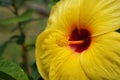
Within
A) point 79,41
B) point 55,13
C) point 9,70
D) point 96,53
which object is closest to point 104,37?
point 96,53

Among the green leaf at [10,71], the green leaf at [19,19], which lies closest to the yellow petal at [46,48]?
the green leaf at [10,71]

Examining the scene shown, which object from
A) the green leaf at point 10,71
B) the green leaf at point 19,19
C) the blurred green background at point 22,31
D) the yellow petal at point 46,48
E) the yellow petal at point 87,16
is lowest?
the blurred green background at point 22,31

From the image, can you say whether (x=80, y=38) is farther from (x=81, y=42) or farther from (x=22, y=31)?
(x=22, y=31)

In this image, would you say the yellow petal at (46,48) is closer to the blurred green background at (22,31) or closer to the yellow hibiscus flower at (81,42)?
the yellow hibiscus flower at (81,42)

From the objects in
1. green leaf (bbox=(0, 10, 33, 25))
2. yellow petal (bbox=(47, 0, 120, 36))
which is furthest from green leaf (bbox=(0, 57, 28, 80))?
green leaf (bbox=(0, 10, 33, 25))

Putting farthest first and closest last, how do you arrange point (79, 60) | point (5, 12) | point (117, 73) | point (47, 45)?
point (5, 12)
point (47, 45)
point (79, 60)
point (117, 73)

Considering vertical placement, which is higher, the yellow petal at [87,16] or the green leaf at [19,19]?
the yellow petal at [87,16]

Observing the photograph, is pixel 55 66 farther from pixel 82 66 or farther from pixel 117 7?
pixel 117 7
